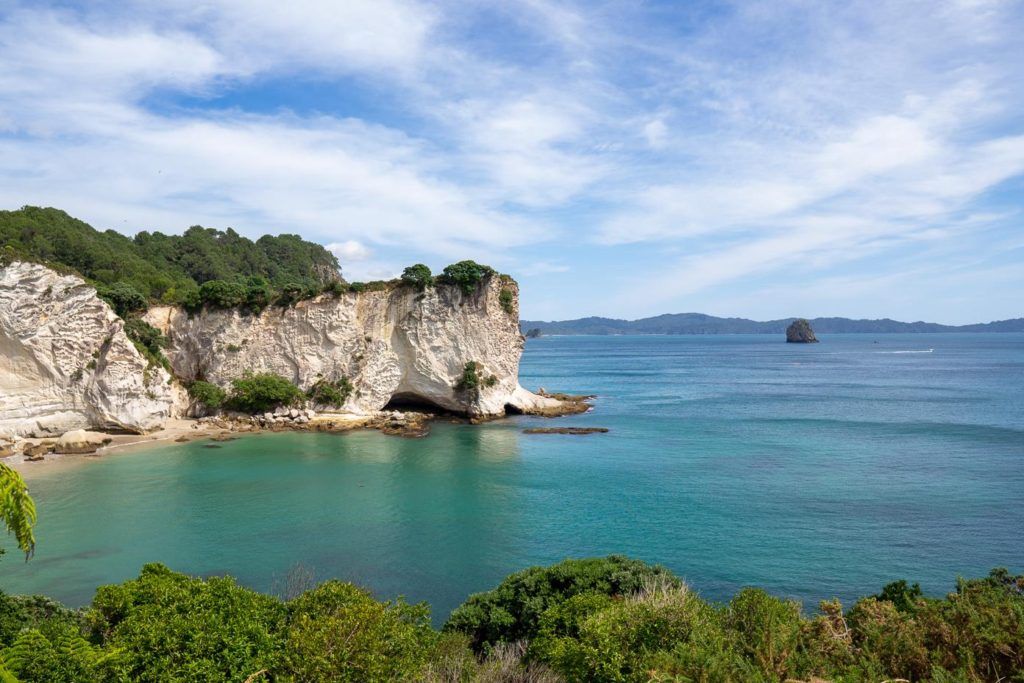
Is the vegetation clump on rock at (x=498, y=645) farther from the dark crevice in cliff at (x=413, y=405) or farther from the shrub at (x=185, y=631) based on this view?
the dark crevice in cliff at (x=413, y=405)

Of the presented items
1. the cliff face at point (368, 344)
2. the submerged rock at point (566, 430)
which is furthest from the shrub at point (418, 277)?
the submerged rock at point (566, 430)

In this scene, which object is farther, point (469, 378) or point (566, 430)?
point (469, 378)

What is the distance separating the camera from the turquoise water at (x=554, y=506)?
19.8 meters

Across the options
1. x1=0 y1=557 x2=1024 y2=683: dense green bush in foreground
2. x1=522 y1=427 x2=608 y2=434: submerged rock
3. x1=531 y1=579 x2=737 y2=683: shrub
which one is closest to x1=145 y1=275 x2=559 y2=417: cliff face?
x1=522 y1=427 x2=608 y2=434: submerged rock

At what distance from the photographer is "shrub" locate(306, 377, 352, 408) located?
46656mm

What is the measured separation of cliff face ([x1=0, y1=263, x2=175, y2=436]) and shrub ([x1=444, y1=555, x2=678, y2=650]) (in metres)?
32.7

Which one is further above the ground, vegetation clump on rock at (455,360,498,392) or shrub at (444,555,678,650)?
vegetation clump on rock at (455,360,498,392)

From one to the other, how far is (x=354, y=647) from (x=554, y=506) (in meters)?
18.0

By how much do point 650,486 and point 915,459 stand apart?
51.6 ft

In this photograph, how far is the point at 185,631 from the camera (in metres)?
9.80

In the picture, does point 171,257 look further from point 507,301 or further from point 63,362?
point 507,301

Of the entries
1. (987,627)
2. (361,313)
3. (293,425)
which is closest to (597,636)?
(987,627)

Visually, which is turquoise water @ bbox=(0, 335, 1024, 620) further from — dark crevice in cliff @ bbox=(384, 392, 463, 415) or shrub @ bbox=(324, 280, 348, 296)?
shrub @ bbox=(324, 280, 348, 296)

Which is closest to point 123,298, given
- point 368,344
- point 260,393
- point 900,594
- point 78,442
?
point 260,393
